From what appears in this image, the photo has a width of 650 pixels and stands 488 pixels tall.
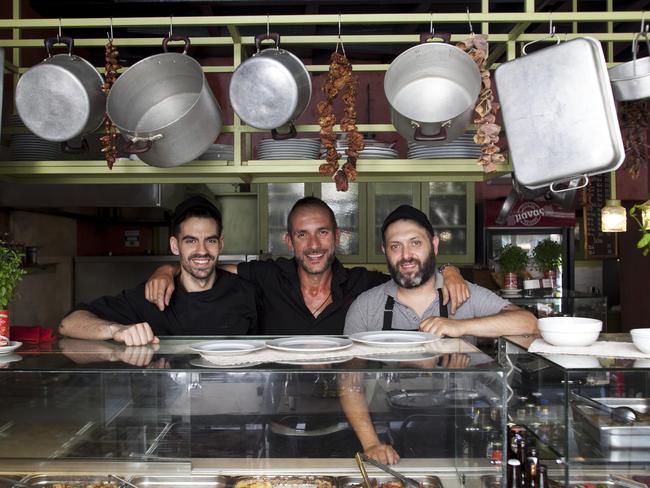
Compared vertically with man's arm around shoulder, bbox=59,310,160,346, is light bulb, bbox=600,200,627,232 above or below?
above

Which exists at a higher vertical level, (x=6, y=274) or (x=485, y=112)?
(x=485, y=112)

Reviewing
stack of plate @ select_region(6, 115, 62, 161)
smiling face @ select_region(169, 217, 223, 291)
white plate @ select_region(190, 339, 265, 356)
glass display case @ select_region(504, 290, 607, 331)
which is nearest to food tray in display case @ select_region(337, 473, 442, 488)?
white plate @ select_region(190, 339, 265, 356)

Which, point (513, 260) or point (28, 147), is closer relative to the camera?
point (28, 147)

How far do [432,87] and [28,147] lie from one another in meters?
1.83

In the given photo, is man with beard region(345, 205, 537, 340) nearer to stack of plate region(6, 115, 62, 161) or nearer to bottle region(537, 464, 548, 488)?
bottle region(537, 464, 548, 488)

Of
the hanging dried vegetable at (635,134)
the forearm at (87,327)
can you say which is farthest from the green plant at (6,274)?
the hanging dried vegetable at (635,134)

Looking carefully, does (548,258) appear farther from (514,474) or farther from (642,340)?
(514,474)

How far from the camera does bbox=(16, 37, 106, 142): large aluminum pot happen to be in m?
2.40

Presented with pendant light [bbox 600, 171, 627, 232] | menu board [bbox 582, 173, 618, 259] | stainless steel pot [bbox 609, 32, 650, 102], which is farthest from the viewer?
menu board [bbox 582, 173, 618, 259]

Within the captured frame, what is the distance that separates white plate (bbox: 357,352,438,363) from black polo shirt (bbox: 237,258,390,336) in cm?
132

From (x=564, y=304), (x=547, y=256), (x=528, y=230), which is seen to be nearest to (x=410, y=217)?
(x=564, y=304)

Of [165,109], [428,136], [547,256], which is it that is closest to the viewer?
[428,136]

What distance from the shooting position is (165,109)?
2.59 metres

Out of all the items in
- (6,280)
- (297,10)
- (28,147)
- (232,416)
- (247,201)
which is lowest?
(232,416)
